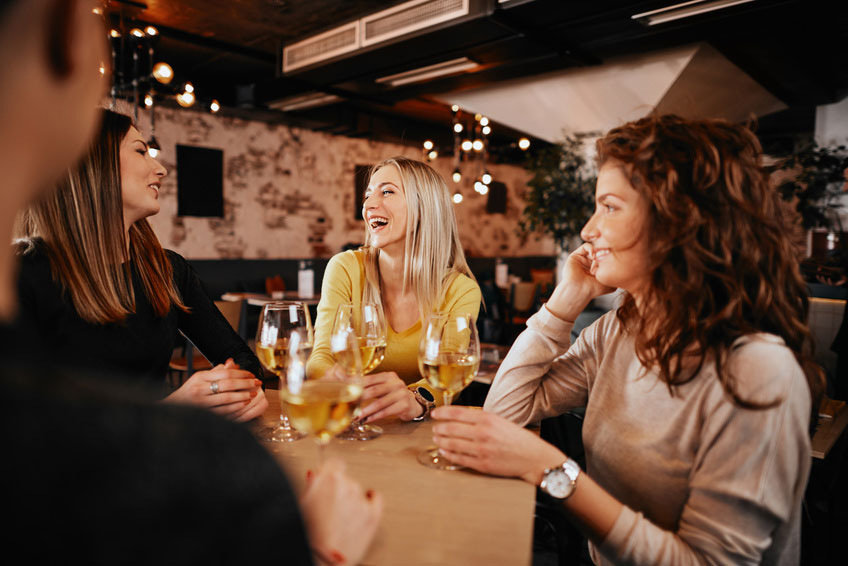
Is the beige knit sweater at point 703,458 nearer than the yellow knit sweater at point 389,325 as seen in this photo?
Yes

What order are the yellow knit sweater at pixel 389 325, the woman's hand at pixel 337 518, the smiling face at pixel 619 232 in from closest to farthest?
1. the woman's hand at pixel 337 518
2. the smiling face at pixel 619 232
3. the yellow knit sweater at pixel 389 325

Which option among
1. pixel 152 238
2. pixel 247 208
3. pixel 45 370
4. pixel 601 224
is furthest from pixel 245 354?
pixel 247 208

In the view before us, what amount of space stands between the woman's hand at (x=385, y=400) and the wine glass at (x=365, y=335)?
31 mm

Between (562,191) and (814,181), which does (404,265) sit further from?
(814,181)

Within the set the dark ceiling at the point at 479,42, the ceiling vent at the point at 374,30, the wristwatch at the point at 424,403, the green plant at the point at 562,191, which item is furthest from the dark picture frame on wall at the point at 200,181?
the wristwatch at the point at 424,403

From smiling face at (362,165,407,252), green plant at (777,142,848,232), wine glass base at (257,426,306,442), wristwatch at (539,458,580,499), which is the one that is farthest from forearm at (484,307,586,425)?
green plant at (777,142,848,232)

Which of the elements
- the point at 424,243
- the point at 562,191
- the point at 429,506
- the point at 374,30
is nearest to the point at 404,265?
the point at 424,243

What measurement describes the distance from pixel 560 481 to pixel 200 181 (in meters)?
7.68

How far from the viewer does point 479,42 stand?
4914 mm

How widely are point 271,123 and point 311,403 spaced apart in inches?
324

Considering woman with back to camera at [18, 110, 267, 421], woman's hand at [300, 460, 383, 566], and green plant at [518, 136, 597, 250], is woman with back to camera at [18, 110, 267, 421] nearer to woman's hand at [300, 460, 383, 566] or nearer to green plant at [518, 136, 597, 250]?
woman's hand at [300, 460, 383, 566]

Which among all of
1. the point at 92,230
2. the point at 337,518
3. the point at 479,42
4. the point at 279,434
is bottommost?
the point at 279,434

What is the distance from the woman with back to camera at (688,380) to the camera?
0.92 metres

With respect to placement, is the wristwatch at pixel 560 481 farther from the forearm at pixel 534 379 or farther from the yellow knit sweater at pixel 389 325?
the yellow knit sweater at pixel 389 325
